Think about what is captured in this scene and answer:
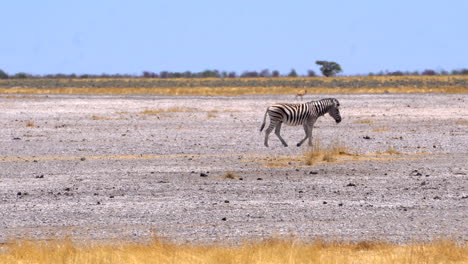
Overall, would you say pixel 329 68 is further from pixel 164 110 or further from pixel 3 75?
pixel 164 110

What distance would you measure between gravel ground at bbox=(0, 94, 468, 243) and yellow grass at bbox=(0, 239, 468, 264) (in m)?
0.86

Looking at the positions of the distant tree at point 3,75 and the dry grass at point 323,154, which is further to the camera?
the distant tree at point 3,75

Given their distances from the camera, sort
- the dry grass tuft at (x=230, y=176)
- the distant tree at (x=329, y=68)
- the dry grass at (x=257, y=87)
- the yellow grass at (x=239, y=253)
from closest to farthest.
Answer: the yellow grass at (x=239, y=253), the dry grass tuft at (x=230, y=176), the dry grass at (x=257, y=87), the distant tree at (x=329, y=68)

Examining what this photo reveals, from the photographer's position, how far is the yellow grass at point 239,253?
30.4 feet

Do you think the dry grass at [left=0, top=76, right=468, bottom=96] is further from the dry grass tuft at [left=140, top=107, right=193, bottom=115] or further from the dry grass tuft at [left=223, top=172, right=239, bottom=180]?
the dry grass tuft at [left=223, top=172, right=239, bottom=180]

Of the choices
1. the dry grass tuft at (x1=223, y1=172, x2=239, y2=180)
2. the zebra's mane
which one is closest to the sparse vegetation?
the zebra's mane

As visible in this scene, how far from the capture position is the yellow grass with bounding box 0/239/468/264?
9273 millimetres

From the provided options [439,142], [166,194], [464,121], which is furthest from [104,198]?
[464,121]

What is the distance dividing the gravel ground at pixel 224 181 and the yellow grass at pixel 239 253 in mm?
863

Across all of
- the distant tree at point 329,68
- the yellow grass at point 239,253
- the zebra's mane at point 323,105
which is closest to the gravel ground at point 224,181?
the yellow grass at point 239,253

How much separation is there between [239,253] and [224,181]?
6910 mm

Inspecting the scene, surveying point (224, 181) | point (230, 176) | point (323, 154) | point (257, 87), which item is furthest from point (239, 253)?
point (257, 87)

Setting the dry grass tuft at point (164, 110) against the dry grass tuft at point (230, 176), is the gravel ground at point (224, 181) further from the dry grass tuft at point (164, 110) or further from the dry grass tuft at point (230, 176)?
the dry grass tuft at point (164, 110)

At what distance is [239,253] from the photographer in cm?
945
